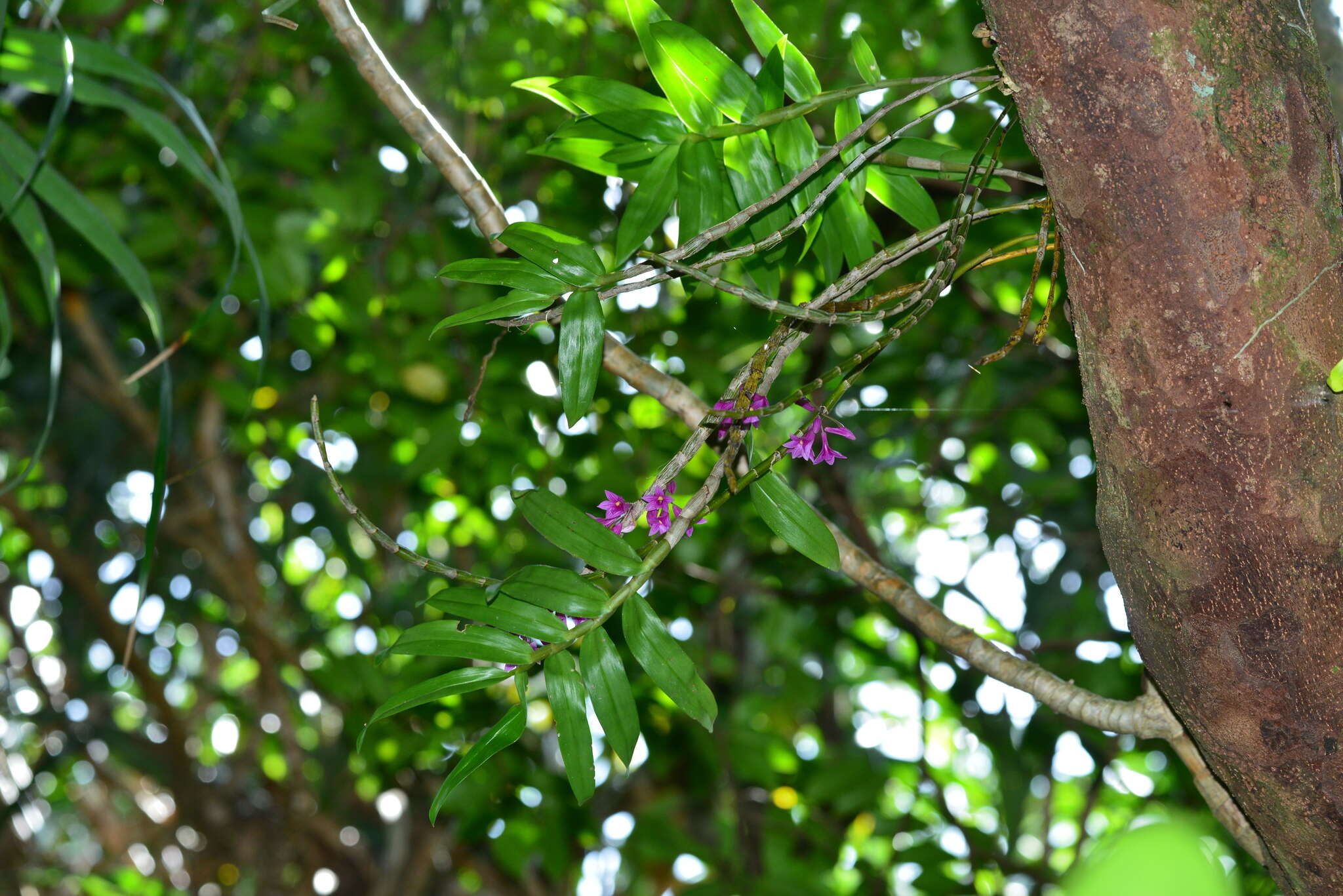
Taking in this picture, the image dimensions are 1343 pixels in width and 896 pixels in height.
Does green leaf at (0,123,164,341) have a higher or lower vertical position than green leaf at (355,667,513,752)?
higher

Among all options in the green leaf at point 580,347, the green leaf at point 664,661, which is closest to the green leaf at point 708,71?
the green leaf at point 580,347

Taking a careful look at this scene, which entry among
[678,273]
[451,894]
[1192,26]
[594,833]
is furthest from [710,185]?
[451,894]

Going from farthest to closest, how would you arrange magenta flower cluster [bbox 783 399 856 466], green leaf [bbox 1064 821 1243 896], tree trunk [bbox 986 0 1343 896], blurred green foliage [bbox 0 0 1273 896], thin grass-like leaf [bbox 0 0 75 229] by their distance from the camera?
blurred green foliage [bbox 0 0 1273 896] → thin grass-like leaf [bbox 0 0 75 229] → magenta flower cluster [bbox 783 399 856 466] → tree trunk [bbox 986 0 1343 896] → green leaf [bbox 1064 821 1243 896]

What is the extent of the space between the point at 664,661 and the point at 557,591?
0.05m

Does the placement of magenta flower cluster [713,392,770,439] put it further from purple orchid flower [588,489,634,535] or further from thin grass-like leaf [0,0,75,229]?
thin grass-like leaf [0,0,75,229]

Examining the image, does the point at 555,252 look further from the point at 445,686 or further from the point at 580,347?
the point at 445,686

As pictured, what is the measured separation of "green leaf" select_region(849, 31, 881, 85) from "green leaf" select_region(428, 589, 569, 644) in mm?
252

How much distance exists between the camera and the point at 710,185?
438mm

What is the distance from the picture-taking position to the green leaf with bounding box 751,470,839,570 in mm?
408

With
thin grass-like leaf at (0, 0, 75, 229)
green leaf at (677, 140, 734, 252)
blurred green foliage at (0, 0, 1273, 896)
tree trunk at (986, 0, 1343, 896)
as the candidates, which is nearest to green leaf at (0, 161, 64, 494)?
thin grass-like leaf at (0, 0, 75, 229)

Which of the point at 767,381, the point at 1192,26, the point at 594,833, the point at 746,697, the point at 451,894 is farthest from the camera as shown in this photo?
the point at 451,894

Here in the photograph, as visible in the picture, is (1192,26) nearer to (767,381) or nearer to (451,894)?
(767,381)

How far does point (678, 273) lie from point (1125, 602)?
7.8 inches

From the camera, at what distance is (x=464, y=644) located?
1.28 feet
